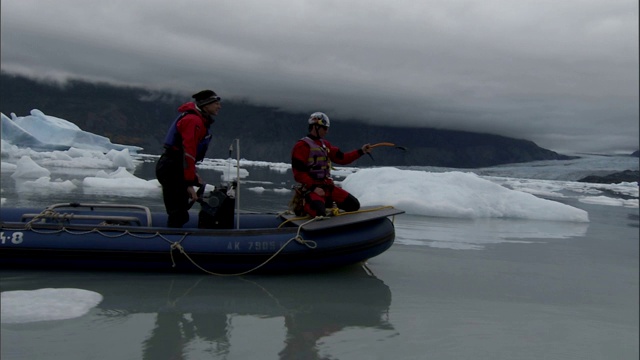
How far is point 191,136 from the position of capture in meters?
Result: 4.40

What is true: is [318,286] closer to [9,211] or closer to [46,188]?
[9,211]

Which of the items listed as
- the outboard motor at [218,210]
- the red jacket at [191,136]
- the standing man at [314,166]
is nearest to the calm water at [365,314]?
the outboard motor at [218,210]

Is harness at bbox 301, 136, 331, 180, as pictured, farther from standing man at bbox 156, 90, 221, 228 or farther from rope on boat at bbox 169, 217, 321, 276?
standing man at bbox 156, 90, 221, 228

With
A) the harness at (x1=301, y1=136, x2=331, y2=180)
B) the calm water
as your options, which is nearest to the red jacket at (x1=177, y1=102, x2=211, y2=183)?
the calm water

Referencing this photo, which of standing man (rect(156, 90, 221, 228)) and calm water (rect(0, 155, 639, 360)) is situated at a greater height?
standing man (rect(156, 90, 221, 228))

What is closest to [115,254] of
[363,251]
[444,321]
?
[363,251]

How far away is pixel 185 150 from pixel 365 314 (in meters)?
2.12

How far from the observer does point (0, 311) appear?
3.29 metres

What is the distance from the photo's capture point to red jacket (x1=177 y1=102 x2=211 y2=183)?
4.41 m

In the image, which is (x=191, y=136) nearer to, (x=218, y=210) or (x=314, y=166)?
(x=218, y=210)

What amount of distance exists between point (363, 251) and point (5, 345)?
9.91 feet

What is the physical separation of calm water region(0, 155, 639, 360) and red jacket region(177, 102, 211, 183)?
98 centimetres

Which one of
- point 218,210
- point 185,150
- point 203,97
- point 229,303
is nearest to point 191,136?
point 185,150

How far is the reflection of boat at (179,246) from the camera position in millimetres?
4434
